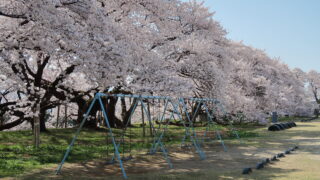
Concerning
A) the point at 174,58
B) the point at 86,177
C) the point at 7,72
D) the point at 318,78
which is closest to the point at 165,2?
the point at 174,58

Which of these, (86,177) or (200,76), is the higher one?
(200,76)

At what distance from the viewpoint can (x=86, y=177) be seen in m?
9.23

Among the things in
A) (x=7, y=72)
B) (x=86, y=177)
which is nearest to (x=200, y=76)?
(x=7, y=72)

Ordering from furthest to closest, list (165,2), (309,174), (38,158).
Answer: (165,2) → (38,158) → (309,174)

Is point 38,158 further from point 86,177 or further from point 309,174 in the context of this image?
point 309,174

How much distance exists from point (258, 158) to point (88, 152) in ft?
22.3

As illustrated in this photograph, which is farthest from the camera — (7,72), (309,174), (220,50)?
(220,50)

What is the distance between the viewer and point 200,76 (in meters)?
22.8

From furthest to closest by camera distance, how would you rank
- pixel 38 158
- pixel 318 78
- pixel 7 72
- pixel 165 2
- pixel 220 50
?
pixel 318 78
pixel 220 50
pixel 165 2
pixel 7 72
pixel 38 158

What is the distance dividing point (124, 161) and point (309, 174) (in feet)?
19.5

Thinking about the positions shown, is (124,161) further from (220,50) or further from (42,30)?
(220,50)

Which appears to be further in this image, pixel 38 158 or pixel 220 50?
pixel 220 50

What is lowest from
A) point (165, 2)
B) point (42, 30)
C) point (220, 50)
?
point (42, 30)

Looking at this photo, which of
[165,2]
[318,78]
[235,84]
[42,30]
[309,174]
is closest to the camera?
[309,174]
